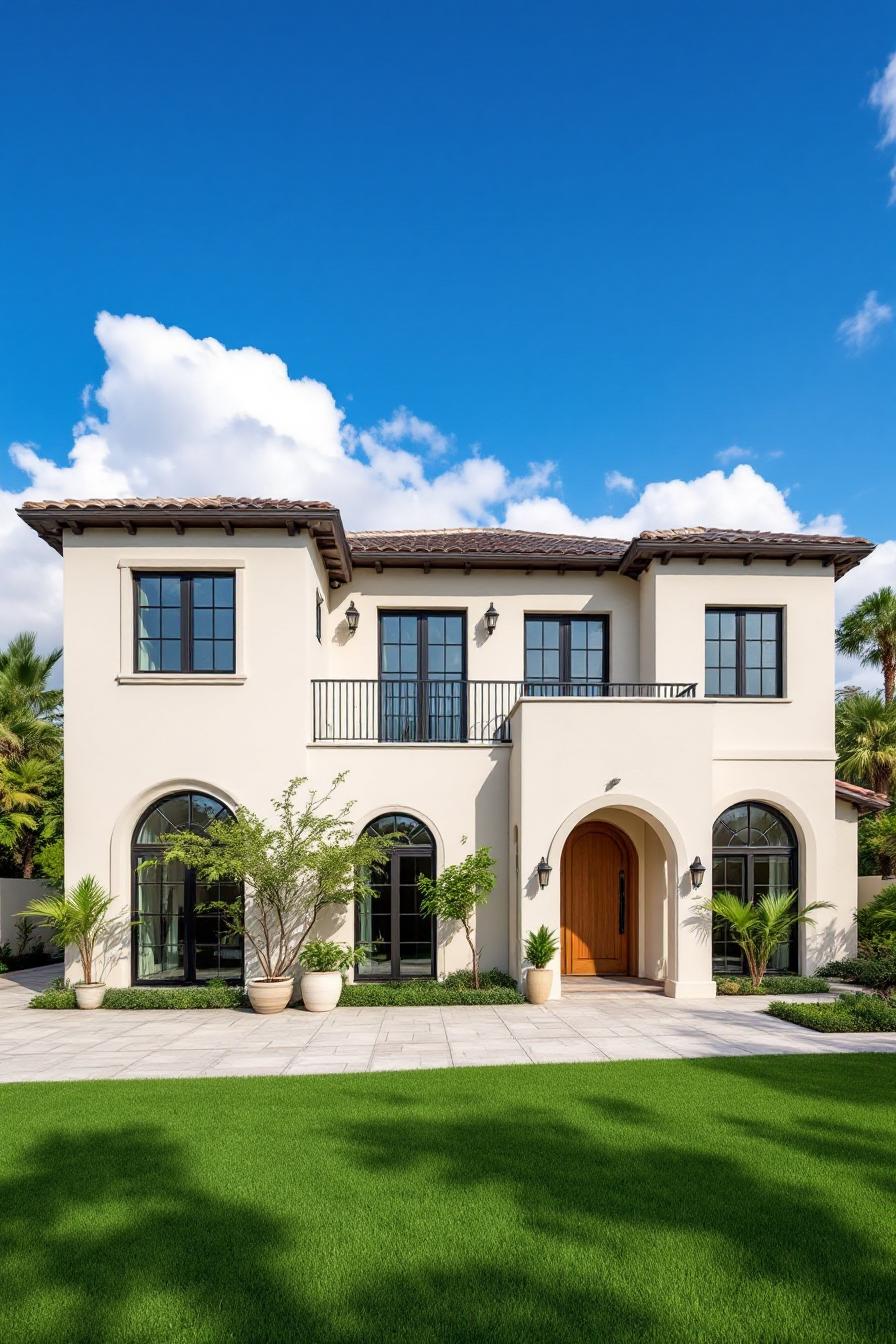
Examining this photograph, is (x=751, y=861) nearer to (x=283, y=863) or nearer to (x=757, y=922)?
(x=757, y=922)

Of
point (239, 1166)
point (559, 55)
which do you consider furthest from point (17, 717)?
point (559, 55)

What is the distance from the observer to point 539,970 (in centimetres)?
1240

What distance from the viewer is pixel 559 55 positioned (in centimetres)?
1102

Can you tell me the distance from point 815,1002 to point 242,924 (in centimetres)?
933

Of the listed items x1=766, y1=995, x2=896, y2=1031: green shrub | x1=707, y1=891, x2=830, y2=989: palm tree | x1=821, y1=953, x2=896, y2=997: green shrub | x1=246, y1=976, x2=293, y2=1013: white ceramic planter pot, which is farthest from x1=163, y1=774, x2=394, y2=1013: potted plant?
x1=821, y1=953, x2=896, y2=997: green shrub

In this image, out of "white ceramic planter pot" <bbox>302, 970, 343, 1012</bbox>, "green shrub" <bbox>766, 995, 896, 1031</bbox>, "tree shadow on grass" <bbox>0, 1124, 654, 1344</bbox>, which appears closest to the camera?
"tree shadow on grass" <bbox>0, 1124, 654, 1344</bbox>

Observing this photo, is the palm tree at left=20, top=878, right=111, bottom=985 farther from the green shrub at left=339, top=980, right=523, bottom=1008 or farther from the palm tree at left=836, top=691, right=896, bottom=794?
the palm tree at left=836, top=691, right=896, bottom=794

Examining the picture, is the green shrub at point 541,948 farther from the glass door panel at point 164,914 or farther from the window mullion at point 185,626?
the window mullion at point 185,626

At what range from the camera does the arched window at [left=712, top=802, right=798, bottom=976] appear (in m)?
14.2

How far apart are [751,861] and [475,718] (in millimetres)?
5854

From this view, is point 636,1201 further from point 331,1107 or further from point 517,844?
point 517,844

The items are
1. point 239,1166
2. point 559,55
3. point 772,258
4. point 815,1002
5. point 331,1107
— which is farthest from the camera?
point 772,258

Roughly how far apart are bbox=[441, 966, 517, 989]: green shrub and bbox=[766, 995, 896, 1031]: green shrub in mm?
4198

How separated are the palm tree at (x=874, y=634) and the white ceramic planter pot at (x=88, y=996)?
69.2ft
